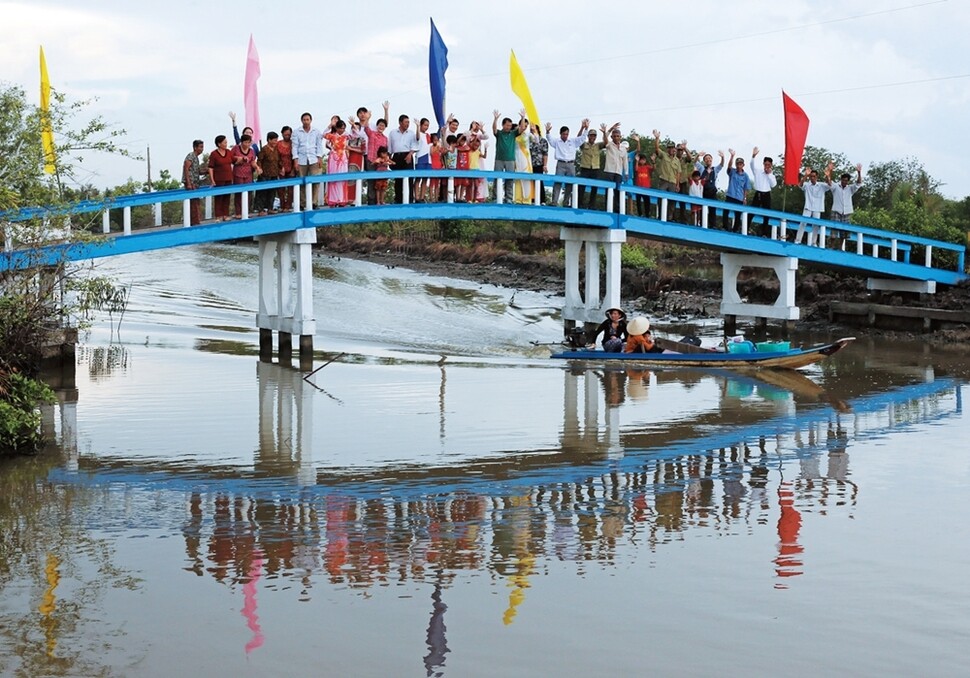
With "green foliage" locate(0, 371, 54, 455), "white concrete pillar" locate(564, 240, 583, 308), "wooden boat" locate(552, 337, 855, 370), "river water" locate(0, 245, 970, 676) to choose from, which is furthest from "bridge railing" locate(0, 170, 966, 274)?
"wooden boat" locate(552, 337, 855, 370)

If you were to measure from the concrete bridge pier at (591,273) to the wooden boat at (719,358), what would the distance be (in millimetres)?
4495

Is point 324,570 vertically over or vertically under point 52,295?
under

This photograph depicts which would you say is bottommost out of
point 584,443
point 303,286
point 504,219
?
point 584,443

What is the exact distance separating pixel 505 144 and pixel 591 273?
4918 mm

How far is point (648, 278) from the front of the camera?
39.0m

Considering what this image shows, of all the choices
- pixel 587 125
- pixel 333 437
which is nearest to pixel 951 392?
pixel 587 125

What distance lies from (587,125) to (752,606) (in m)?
18.2

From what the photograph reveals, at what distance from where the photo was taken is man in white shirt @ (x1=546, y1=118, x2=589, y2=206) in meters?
26.5

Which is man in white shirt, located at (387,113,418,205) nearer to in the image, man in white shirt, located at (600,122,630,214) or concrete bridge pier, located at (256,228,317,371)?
concrete bridge pier, located at (256,228,317,371)

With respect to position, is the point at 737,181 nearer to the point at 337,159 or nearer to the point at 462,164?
the point at 462,164

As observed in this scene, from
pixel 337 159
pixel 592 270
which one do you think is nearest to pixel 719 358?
→ pixel 592 270

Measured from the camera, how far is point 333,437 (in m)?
16.5

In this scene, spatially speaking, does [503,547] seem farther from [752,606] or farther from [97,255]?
[97,255]

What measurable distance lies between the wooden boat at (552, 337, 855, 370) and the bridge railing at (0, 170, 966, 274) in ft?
13.2
